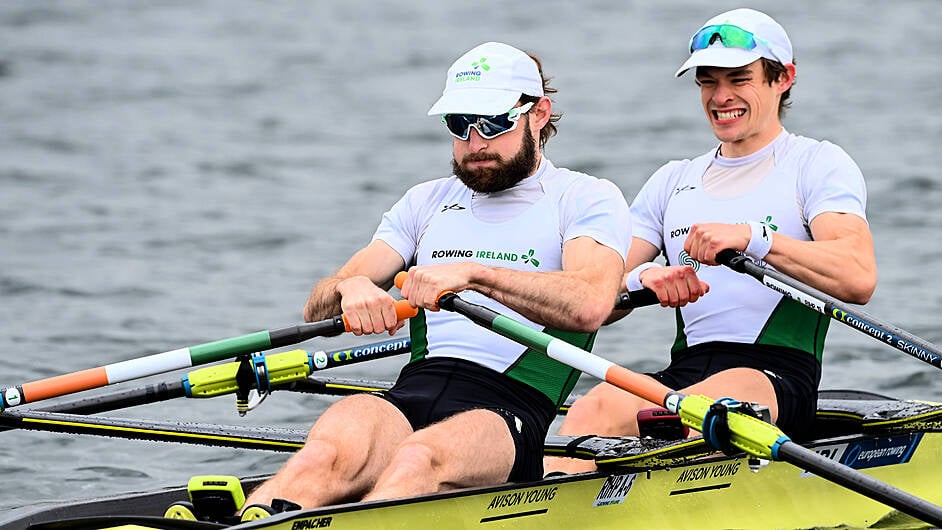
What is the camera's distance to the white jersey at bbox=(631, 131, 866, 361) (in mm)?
6621

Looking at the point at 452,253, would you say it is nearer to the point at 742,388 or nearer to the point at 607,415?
the point at 607,415

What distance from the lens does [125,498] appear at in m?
5.97

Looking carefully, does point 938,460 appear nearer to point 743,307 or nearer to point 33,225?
point 743,307

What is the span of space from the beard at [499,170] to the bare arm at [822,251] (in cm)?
78

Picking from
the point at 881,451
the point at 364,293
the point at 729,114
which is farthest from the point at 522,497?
the point at 729,114

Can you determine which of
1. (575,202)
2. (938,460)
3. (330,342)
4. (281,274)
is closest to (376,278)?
(575,202)

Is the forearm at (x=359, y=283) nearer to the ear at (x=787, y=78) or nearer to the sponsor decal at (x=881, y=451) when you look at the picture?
the ear at (x=787, y=78)

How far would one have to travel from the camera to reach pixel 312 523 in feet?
16.4

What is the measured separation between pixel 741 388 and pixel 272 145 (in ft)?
44.8

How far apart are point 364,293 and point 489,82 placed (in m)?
0.97

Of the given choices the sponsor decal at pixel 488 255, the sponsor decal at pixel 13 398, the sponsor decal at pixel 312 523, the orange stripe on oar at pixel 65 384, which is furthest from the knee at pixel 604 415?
the sponsor decal at pixel 13 398

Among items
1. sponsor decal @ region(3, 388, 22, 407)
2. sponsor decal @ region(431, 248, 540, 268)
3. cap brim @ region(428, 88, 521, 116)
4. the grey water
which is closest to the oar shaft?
sponsor decal @ region(431, 248, 540, 268)

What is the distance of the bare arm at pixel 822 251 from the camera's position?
20.8 ft

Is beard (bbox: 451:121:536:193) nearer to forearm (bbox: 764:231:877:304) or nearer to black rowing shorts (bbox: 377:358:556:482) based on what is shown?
black rowing shorts (bbox: 377:358:556:482)
